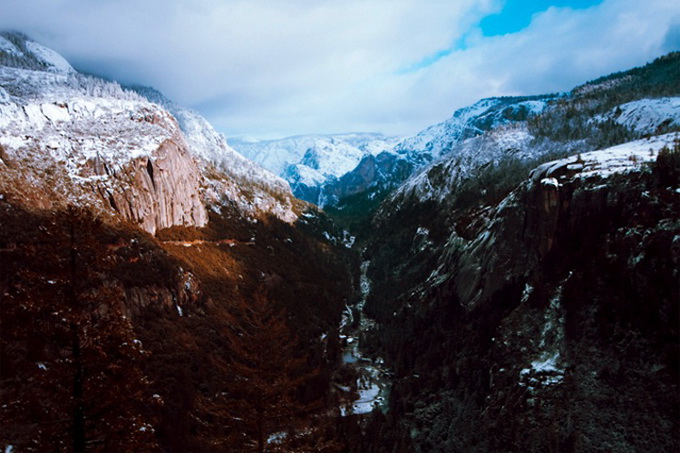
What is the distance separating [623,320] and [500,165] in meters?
113

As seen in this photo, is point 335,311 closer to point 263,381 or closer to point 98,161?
point 98,161

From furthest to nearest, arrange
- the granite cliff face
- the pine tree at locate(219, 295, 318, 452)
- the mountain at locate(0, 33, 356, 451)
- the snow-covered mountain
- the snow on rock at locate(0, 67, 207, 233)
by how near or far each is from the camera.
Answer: the snow on rock at locate(0, 67, 207, 233) → the snow-covered mountain → the granite cliff face → the pine tree at locate(219, 295, 318, 452) → the mountain at locate(0, 33, 356, 451)

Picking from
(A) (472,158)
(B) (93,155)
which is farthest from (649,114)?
(B) (93,155)

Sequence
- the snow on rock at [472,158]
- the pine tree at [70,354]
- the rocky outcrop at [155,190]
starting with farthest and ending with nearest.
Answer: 1. the snow on rock at [472,158]
2. the rocky outcrop at [155,190]
3. the pine tree at [70,354]

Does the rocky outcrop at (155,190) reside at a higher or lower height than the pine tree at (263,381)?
higher

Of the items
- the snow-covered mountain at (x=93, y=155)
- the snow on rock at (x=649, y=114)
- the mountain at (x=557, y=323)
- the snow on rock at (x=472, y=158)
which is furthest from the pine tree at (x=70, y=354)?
the snow on rock at (x=472, y=158)

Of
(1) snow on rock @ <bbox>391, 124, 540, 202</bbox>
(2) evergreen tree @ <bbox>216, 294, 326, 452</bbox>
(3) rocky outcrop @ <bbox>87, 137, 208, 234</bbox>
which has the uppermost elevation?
(1) snow on rock @ <bbox>391, 124, 540, 202</bbox>

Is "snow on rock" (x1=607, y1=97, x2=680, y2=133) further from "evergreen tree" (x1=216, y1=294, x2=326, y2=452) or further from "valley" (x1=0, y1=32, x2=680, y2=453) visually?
"evergreen tree" (x1=216, y1=294, x2=326, y2=452)

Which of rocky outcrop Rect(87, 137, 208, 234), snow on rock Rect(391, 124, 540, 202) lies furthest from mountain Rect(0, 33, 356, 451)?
snow on rock Rect(391, 124, 540, 202)

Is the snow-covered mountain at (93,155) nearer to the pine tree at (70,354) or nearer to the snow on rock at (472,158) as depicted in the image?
the pine tree at (70,354)

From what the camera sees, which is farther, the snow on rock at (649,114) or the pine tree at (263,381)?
the snow on rock at (649,114)

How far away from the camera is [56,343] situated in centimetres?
1240

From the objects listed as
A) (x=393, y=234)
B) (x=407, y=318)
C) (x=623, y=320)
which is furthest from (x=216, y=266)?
(x=623, y=320)

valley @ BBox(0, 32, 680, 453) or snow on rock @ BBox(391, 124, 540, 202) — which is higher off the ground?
snow on rock @ BBox(391, 124, 540, 202)
